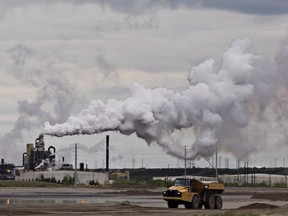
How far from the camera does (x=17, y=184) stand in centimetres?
16525

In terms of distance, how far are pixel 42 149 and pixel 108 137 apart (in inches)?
731

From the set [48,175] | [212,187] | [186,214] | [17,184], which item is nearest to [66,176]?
[48,175]

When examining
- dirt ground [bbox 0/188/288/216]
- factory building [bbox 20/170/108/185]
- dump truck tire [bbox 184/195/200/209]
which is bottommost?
dirt ground [bbox 0/188/288/216]

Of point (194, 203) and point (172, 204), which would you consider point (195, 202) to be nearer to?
point (194, 203)

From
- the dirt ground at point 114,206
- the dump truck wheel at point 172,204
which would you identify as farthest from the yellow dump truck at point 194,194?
the dirt ground at point 114,206

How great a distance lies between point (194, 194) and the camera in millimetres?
72188

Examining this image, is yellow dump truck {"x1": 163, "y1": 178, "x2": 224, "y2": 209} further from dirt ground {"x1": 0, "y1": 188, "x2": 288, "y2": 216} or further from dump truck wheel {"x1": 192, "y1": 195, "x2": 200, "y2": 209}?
dirt ground {"x1": 0, "y1": 188, "x2": 288, "y2": 216}

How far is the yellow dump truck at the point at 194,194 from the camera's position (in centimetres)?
7175

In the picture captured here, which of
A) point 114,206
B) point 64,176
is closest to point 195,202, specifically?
point 114,206

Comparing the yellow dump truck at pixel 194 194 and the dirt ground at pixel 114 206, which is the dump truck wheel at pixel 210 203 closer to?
the yellow dump truck at pixel 194 194

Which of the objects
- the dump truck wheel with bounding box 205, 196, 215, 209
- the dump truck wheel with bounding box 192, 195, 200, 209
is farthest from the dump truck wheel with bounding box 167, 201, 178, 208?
the dump truck wheel with bounding box 205, 196, 215, 209

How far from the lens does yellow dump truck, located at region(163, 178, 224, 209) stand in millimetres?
71750

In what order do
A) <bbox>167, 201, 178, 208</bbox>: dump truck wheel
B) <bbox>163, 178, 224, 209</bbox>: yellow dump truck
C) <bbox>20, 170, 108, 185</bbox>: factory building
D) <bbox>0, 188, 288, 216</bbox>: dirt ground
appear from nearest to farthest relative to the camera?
Answer: <bbox>0, 188, 288, 216</bbox>: dirt ground → <bbox>163, 178, 224, 209</bbox>: yellow dump truck → <bbox>167, 201, 178, 208</bbox>: dump truck wheel → <bbox>20, 170, 108, 185</bbox>: factory building

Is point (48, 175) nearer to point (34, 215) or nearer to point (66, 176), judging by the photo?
point (66, 176)
